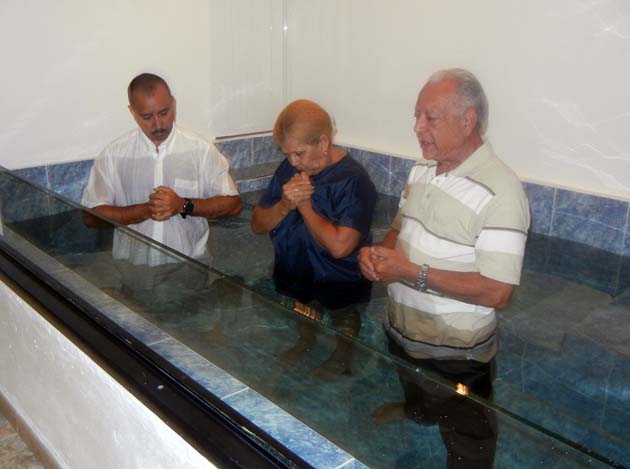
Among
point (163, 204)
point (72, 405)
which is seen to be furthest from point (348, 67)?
point (72, 405)

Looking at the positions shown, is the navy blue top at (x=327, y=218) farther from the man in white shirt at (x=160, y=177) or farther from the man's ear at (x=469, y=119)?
the man's ear at (x=469, y=119)

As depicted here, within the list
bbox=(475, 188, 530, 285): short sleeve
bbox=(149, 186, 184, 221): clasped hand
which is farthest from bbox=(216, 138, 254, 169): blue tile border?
bbox=(475, 188, 530, 285): short sleeve

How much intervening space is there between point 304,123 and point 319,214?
14.0 inches

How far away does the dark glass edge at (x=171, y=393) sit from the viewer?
48.5 inches

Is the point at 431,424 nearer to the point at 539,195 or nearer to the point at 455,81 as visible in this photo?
the point at 455,81

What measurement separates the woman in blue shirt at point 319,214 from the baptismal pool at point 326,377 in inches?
5.0

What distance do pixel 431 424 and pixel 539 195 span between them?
3313 millimetres

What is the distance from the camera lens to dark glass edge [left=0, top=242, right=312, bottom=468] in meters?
1.23

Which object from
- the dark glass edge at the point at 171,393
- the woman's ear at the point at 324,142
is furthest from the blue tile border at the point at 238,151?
the dark glass edge at the point at 171,393

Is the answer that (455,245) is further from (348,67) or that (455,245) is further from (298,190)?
(348,67)

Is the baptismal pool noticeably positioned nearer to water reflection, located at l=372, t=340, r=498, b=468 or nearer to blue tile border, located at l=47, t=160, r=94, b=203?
water reflection, located at l=372, t=340, r=498, b=468

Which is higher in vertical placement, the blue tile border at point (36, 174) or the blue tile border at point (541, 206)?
the blue tile border at point (36, 174)

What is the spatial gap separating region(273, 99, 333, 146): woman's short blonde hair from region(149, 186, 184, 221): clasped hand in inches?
23.5

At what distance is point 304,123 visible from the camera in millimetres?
2357
